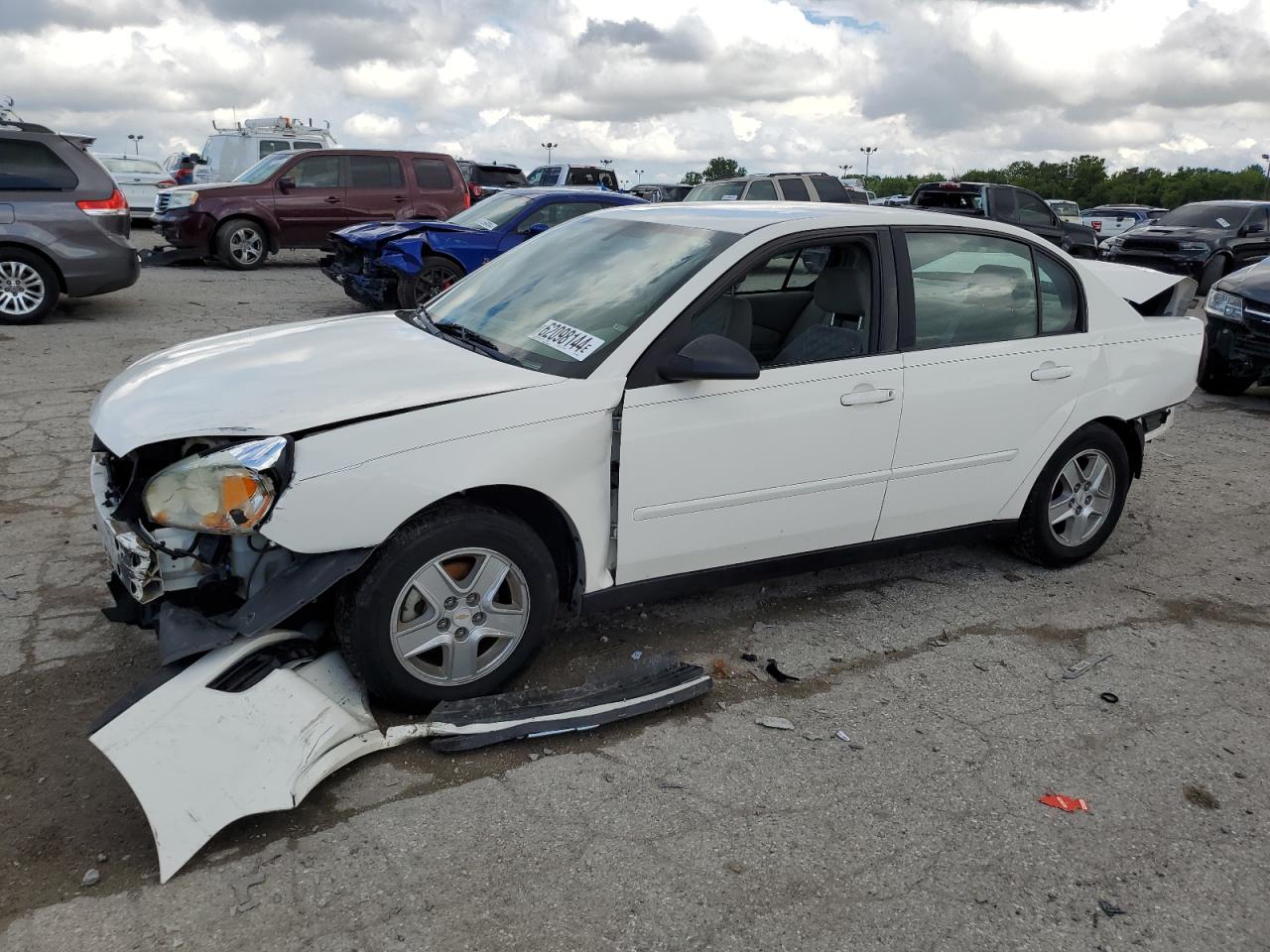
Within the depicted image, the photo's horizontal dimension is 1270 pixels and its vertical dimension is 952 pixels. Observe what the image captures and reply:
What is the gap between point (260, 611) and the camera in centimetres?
306

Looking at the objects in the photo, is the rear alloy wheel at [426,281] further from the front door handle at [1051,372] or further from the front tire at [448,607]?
the front tire at [448,607]

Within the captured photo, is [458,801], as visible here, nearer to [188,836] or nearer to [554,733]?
[554,733]

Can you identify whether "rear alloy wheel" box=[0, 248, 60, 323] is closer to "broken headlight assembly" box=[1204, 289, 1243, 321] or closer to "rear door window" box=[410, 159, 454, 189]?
"rear door window" box=[410, 159, 454, 189]

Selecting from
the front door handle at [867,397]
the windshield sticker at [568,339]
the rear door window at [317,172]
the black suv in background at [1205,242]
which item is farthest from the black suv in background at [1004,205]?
the windshield sticker at [568,339]

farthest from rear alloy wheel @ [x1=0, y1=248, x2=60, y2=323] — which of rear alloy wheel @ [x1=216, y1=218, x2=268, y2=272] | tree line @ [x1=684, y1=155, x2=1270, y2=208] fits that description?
tree line @ [x1=684, y1=155, x2=1270, y2=208]

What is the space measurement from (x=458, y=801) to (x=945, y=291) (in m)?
2.79

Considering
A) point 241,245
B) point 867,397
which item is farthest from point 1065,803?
point 241,245

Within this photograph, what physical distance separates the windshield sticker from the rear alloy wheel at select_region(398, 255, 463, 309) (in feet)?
22.4

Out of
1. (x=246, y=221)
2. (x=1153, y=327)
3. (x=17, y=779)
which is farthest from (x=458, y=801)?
(x=246, y=221)

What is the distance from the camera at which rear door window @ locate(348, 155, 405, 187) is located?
1548 cm

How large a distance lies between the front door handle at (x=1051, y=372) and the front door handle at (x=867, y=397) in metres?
0.84

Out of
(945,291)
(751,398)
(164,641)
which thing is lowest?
(164,641)

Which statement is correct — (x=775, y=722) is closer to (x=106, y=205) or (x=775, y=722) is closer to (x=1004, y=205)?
(x=106, y=205)

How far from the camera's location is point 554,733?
333 cm
